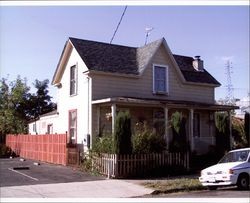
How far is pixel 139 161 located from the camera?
18953mm

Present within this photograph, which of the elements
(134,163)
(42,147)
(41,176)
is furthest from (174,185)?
(42,147)

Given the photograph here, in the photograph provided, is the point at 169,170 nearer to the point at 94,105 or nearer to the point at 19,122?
the point at 94,105

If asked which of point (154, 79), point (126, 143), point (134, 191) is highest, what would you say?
point (154, 79)

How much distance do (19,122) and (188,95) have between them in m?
20.0

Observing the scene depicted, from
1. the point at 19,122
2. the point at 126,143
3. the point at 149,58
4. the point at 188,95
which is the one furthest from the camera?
the point at 19,122

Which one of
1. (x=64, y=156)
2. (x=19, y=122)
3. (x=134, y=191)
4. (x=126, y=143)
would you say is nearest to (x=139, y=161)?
(x=126, y=143)

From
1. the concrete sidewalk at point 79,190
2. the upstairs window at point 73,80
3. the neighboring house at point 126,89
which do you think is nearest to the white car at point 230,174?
the concrete sidewalk at point 79,190

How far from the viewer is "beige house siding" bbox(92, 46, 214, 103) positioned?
76.3ft

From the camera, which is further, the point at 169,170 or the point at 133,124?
the point at 133,124

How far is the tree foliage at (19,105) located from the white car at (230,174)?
27.2 m

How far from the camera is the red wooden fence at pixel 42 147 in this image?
923 inches

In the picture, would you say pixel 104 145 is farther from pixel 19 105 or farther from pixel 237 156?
pixel 19 105

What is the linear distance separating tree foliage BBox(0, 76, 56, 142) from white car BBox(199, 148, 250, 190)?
2722 centimetres

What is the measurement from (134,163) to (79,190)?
4.57m
